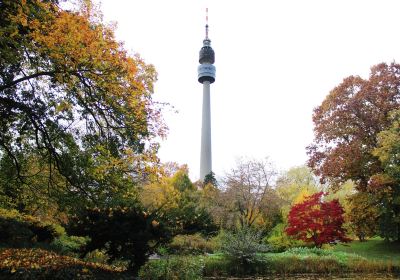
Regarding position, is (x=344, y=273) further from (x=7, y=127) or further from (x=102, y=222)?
(x=7, y=127)

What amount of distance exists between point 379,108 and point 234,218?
39.6ft

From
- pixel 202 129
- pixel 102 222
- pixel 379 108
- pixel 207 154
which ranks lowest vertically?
pixel 102 222

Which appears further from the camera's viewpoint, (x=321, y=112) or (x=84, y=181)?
(x=321, y=112)

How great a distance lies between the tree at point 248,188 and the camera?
26.5m

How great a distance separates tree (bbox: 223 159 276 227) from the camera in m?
26.5

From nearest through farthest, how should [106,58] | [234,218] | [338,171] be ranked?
1. [106,58]
2. [338,171]
3. [234,218]

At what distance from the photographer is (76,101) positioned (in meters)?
8.67

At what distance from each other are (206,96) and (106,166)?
7933 centimetres

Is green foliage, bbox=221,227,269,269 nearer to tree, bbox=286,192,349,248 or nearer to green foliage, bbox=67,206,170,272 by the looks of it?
tree, bbox=286,192,349,248

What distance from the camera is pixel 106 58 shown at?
21.8 feet

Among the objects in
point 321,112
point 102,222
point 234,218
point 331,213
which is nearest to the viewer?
point 102,222

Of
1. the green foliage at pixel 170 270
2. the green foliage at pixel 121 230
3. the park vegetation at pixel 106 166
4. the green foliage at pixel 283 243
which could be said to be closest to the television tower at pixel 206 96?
the green foliage at pixel 283 243

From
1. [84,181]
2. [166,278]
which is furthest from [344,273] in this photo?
[84,181]

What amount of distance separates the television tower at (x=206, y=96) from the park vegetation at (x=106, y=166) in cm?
6117
